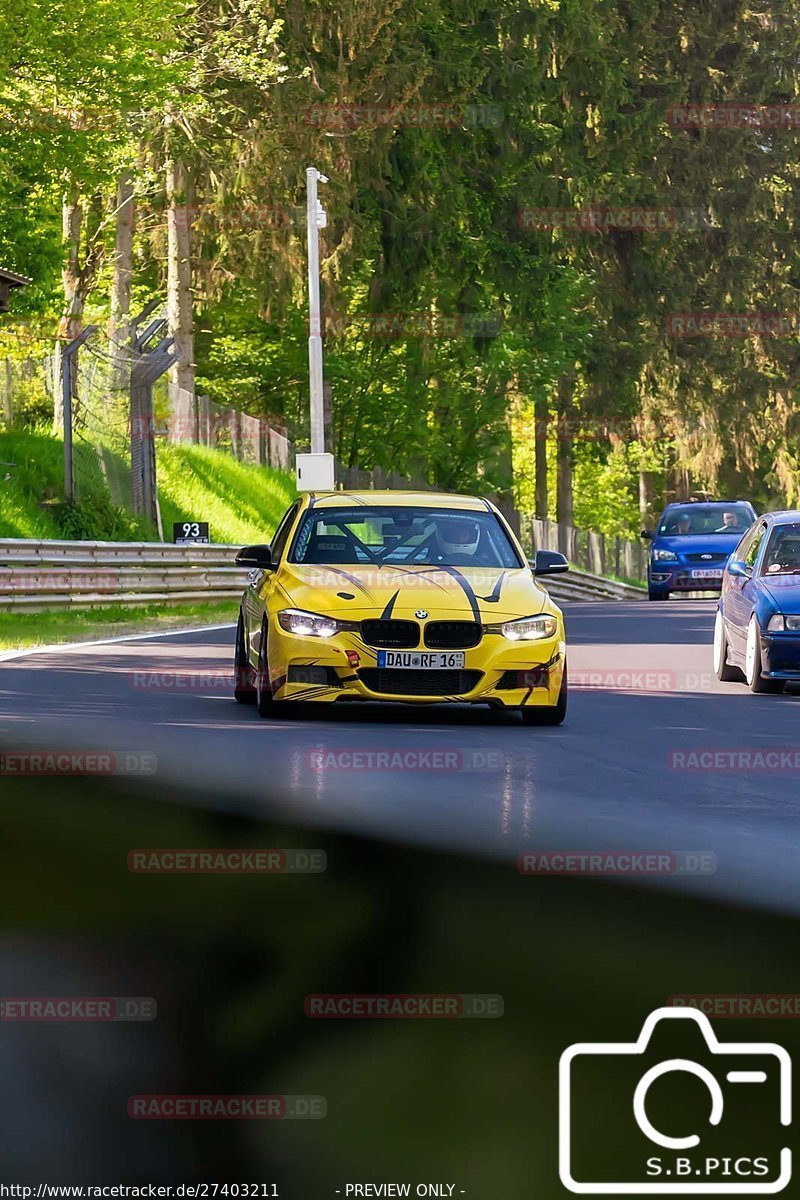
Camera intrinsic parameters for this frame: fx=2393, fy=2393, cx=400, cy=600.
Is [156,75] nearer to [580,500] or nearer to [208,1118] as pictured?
[208,1118]

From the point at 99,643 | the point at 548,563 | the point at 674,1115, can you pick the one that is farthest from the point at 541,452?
the point at 674,1115

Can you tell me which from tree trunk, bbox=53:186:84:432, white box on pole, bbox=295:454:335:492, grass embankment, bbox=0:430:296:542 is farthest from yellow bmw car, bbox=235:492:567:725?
white box on pole, bbox=295:454:335:492

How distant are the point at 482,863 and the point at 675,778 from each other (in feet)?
11.9

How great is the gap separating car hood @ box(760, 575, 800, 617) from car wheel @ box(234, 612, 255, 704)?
171 inches

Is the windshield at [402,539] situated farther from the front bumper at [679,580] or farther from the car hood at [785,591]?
the front bumper at [679,580]

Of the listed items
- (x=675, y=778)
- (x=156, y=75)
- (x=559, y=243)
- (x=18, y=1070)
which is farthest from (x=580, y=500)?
(x=18, y=1070)

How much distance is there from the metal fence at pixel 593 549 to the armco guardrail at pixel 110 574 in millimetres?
26107

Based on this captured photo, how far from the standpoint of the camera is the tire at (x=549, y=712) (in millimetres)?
15570

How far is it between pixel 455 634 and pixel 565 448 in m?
47.7

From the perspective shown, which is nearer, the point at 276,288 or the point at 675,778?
the point at 675,778

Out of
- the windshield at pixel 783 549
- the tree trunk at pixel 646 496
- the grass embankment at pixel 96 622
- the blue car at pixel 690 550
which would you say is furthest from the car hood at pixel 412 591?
the tree trunk at pixel 646 496

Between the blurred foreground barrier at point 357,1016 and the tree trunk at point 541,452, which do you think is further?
the tree trunk at point 541,452

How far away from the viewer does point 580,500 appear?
109 metres

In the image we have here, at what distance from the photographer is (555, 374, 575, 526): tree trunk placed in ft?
198
